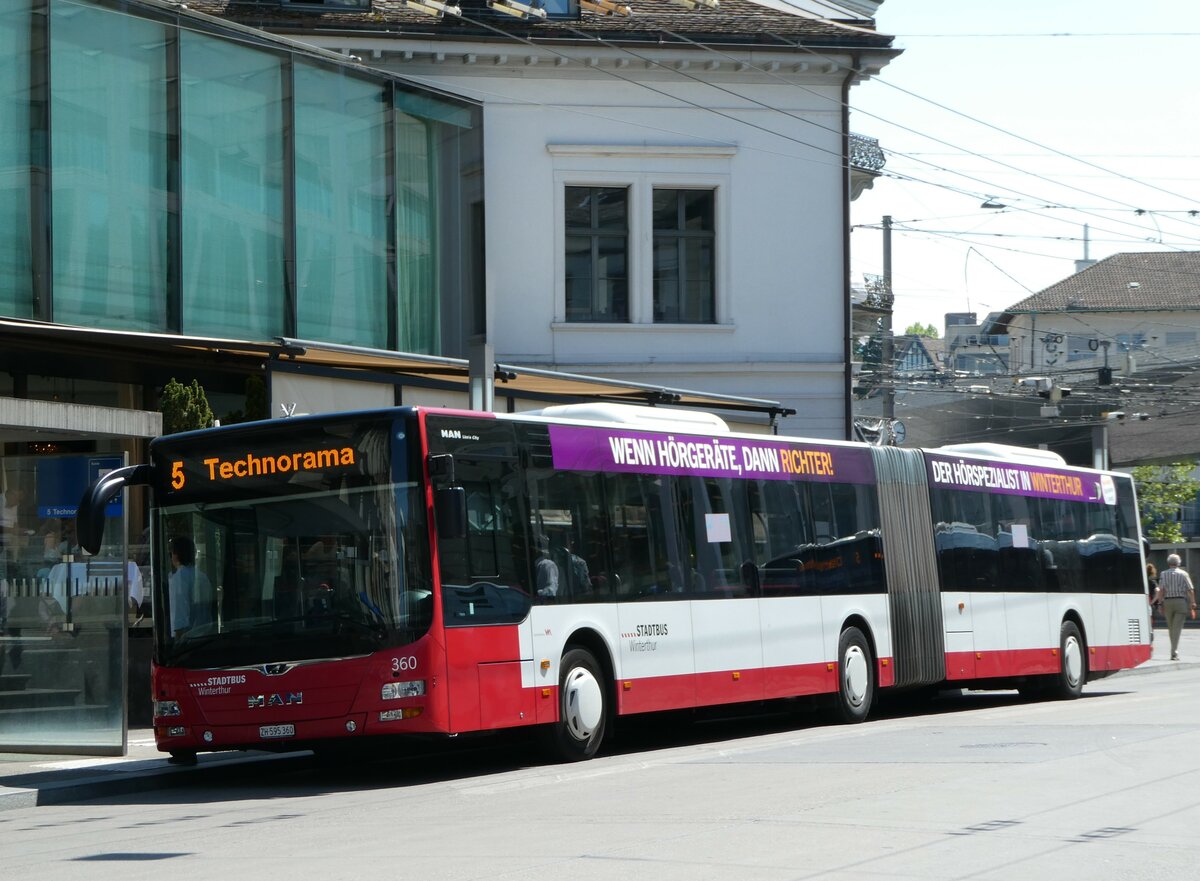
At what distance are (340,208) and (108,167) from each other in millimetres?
4163

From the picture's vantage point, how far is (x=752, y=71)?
29156 millimetres

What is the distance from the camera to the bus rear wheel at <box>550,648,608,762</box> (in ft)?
47.1

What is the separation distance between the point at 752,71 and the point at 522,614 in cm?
1735

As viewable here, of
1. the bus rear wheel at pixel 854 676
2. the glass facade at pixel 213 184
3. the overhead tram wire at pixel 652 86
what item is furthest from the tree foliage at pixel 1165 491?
the bus rear wheel at pixel 854 676

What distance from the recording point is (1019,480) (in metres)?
22.2

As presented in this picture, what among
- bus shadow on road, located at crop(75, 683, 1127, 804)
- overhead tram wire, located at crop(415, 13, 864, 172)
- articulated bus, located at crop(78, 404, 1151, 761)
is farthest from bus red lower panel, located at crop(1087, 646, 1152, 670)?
overhead tram wire, located at crop(415, 13, 864, 172)

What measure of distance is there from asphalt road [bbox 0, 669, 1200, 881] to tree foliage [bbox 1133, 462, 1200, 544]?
4686 centimetres

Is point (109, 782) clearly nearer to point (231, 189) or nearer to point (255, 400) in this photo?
point (255, 400)

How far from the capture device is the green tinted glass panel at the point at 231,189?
20.7m

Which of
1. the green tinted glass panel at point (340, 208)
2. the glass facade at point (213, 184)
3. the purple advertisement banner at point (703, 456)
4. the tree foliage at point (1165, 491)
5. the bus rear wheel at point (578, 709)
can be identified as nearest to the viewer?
the bus rear wheel at point (578, 709)

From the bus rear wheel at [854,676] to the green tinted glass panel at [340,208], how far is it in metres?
8.30

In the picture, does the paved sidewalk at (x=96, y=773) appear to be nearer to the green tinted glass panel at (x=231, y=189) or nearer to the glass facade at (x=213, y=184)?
the glass facade at (x=213, y=184)

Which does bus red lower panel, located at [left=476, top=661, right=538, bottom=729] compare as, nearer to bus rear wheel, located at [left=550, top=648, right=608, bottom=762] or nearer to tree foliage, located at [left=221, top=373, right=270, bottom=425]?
bus rear wheel, located at [left=550, top=648, right=608, bottom=762]

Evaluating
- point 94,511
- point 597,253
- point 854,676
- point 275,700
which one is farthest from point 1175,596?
point 94,511
